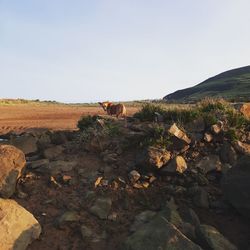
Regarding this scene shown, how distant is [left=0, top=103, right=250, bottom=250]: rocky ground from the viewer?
916 cm

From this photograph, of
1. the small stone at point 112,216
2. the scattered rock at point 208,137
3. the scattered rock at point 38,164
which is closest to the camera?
the small stone at point 112,216

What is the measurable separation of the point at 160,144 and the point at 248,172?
2472mm

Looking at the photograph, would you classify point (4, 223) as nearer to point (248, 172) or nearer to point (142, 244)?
point (142, 244)

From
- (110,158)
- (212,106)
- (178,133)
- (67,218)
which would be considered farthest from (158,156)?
(212,106)

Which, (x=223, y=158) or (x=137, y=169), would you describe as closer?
(x=137, y=169)

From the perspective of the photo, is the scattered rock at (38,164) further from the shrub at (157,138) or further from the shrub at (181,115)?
the shrub at (181,115)

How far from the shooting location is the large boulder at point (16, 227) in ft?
28.9

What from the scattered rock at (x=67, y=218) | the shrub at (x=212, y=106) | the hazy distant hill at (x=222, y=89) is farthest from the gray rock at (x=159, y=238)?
the hazy distant hill at (x=222, y=89)

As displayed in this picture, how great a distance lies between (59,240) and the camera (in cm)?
931

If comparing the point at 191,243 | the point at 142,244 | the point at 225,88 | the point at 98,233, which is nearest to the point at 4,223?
the point at 98,233

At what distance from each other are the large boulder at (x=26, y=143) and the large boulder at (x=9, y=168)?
1867mm

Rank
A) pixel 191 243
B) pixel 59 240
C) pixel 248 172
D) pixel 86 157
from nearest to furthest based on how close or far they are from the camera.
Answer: pixel 191 243 < pixel 59 240 < pixel 248 172 < pixel 86 157

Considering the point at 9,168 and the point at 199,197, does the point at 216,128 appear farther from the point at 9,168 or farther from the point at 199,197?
the point at 9,168

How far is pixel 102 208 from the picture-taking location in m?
10.1
